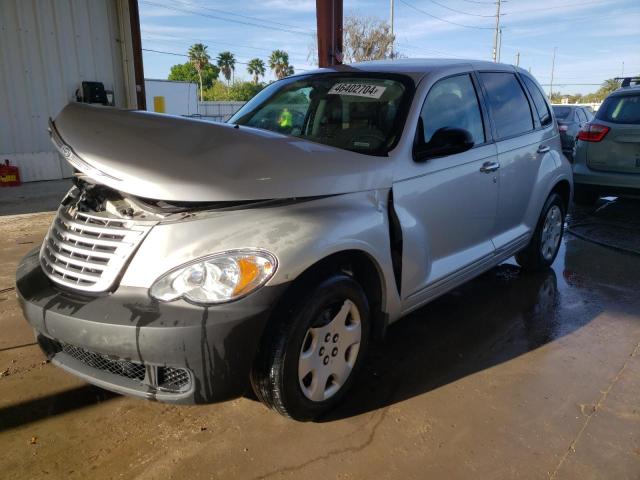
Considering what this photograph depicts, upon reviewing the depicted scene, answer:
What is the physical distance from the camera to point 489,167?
350cm

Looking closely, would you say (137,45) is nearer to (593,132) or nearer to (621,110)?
(593,132)

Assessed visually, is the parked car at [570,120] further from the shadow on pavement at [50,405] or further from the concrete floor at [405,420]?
the shadow on pavement at [50,405]

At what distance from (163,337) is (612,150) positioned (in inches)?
255

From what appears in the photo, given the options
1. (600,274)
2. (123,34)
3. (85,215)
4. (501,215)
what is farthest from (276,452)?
(123,34)

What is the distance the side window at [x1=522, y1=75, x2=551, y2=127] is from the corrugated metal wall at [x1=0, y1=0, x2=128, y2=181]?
791cm

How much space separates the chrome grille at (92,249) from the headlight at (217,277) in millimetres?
223

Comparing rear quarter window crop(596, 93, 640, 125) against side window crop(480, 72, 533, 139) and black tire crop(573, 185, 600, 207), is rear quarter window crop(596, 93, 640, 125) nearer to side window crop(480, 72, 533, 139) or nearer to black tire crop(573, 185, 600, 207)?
black tire crop(573, 185, 600, 207)

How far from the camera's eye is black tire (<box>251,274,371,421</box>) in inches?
85.2

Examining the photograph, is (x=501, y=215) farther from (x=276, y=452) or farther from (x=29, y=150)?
(x=29, y=150)

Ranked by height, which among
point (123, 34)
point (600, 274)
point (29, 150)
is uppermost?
point (123, 34)

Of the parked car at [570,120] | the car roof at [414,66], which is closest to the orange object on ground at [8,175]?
the car roof at [414,66]

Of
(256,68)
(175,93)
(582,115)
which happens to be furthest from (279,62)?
(582,115)

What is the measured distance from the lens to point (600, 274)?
4824mm

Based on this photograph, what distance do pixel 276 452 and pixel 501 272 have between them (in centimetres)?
323
